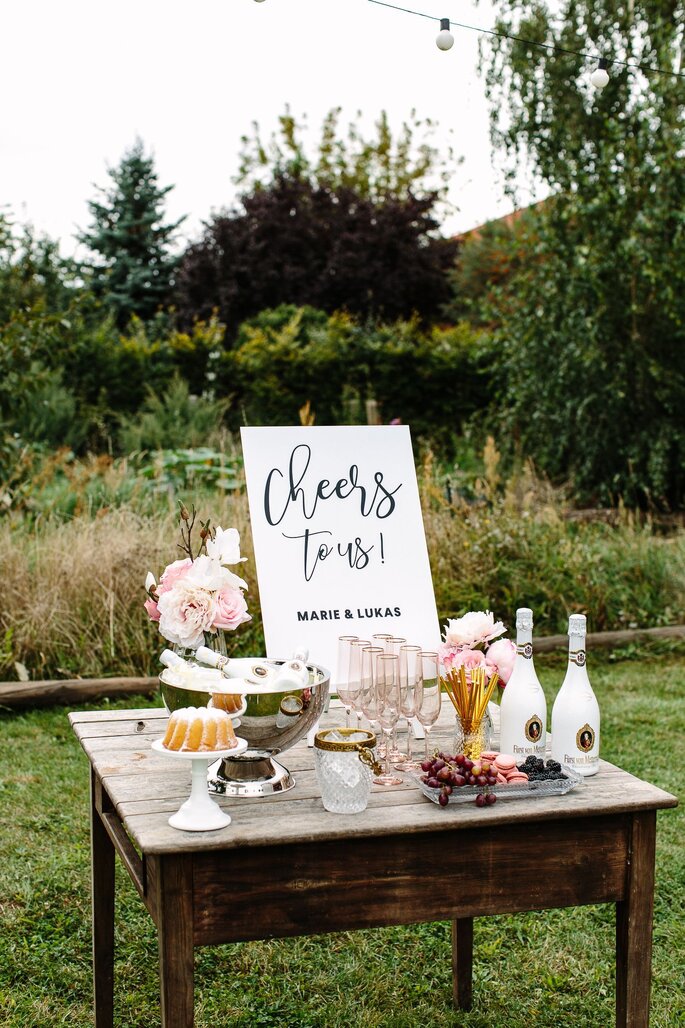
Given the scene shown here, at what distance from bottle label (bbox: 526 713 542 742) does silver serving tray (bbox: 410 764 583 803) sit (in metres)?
0.17

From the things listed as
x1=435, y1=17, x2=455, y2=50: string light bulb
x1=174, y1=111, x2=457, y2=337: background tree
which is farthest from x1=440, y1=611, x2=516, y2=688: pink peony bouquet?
x1=174, y1=111, x2=457, y2=337: background tree

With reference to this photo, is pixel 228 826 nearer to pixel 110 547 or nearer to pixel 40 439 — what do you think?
pixel 110 547

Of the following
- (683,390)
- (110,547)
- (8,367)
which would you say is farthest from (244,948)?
(683,390)

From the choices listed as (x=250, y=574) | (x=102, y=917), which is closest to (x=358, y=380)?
(x=250, y=574)

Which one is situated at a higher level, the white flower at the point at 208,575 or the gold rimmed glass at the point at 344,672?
the white flower at the point at 208,575

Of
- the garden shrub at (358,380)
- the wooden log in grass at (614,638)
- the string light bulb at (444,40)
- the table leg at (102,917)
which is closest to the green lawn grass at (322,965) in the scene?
the table leg at (102,917)

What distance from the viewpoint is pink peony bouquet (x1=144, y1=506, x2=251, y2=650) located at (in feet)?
6.13

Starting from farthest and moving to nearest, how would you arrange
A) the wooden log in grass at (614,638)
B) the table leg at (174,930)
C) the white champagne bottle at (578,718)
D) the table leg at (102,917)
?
the wooden log in grass at (614,638), the table leg at (102,917), the white champagne bottle at (578,718), the table leg at (174,930)

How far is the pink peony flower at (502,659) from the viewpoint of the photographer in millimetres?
1962

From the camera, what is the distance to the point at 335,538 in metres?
2.54

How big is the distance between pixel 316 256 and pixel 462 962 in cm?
1676

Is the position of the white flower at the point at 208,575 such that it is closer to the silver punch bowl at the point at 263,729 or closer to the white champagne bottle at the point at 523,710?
the silver punch bowl at the point at 263,729

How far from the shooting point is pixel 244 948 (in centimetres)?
280

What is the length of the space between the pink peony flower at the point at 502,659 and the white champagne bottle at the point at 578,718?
0.13 m
